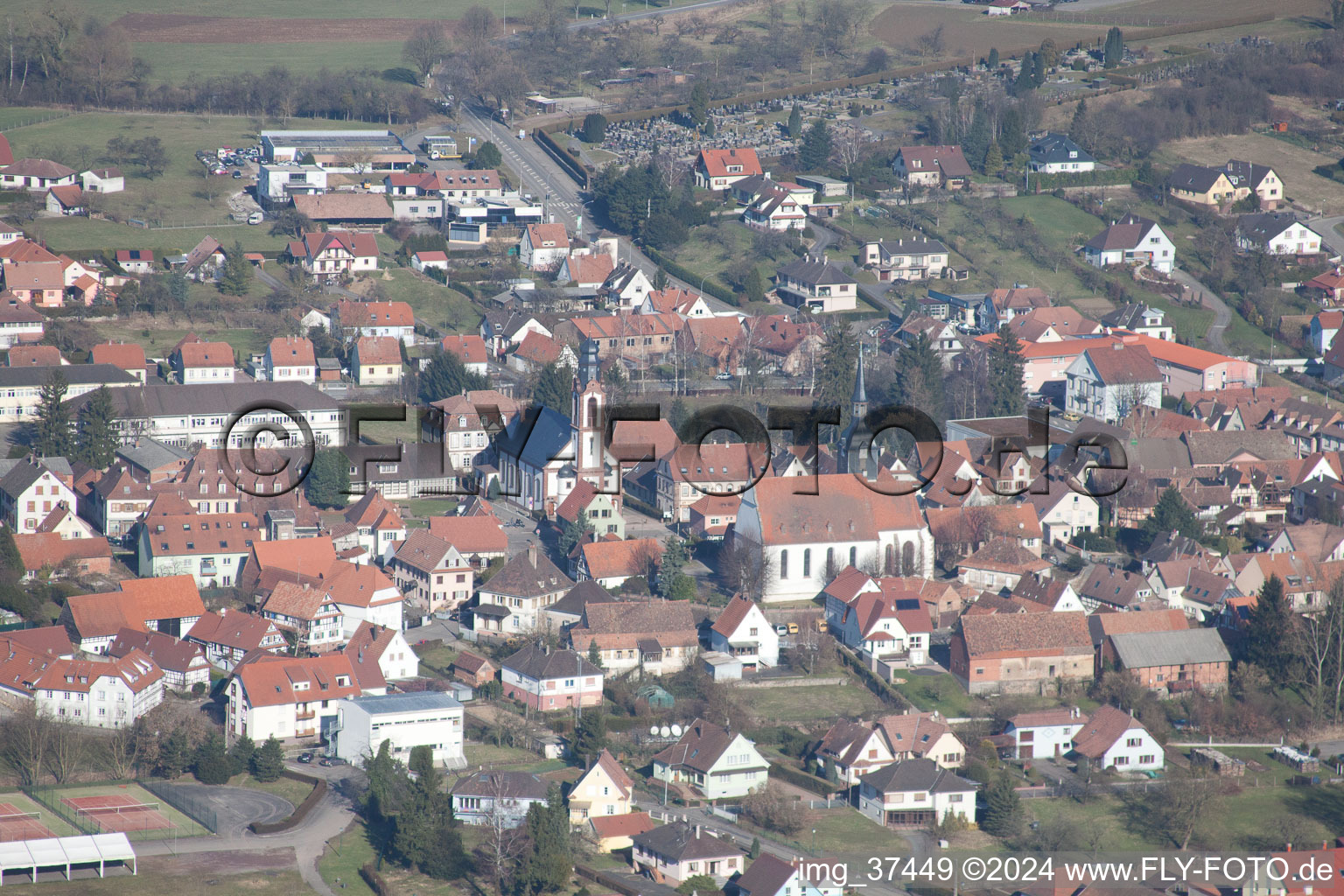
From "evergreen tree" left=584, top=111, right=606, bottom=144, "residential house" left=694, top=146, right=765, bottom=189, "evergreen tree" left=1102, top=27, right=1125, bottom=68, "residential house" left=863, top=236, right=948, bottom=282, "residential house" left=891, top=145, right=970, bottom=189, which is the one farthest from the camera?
"evergreen tree" left=1102, top=27, right=1125, bottom=68

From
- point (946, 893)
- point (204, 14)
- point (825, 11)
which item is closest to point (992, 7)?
point (825, 11)

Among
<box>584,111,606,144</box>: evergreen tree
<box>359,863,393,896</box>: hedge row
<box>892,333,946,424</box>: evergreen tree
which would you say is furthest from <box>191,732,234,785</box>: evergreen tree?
<box>584,111,606,144</box>: evergreen tree

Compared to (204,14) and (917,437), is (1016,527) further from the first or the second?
(204,14)

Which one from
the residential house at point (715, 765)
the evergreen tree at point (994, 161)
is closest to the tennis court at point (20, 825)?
the residential house at point (715, 765)

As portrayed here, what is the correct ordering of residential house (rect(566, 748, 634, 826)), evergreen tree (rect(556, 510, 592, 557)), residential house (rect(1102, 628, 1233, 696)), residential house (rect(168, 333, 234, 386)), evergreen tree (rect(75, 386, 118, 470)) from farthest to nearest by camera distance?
residential house (rect(168, 333, 234, 386)) → evergreen tree (rect(75, 386, 118, 470)) → evergreen tree (rect(556, 510, 592, 557)) → residential house (rect(1102, 628, 1233, 696)) → residential house (rect(566, 748, 634, 826))

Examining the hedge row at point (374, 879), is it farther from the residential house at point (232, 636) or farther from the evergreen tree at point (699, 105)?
the evergreen tree at point (699, 105)

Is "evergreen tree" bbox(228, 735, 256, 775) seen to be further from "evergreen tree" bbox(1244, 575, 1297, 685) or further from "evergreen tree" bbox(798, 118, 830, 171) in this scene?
"evergreen tree" bbox(798, 118, 830, 171)
